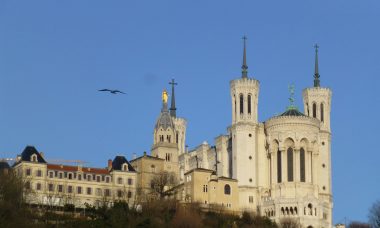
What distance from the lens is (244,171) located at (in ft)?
404

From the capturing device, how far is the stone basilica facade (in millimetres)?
119000

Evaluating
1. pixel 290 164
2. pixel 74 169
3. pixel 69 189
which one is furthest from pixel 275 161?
pixel 69 189

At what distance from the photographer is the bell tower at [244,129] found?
123188mm

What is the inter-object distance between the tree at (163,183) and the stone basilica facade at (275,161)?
1.74 m

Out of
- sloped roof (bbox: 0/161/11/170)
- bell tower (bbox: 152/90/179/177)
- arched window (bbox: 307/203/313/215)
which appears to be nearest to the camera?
sloped roof (bbox: 0/161/11/170)

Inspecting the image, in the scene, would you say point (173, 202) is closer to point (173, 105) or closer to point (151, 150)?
point (151, 150)

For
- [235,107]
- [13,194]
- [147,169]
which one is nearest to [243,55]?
[235,107]

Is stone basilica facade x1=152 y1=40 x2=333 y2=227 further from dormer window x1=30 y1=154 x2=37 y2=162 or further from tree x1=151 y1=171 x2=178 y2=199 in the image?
dormer window x1=30 y1=154 x2=37 y2=162

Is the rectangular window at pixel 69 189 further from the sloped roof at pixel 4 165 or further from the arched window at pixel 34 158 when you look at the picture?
the sloped roof at pixel 4 165

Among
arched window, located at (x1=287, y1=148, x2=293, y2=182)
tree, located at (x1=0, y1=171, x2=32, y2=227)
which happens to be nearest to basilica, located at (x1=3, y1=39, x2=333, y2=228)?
arched window, located at (x1=287, y1=148, x2=293, y2=182)

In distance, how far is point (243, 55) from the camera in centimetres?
13375

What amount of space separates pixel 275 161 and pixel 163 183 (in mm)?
14147

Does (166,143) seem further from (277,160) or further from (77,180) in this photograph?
(77,180)

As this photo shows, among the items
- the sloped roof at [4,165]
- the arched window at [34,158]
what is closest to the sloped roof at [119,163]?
the arched window at [34,158]
